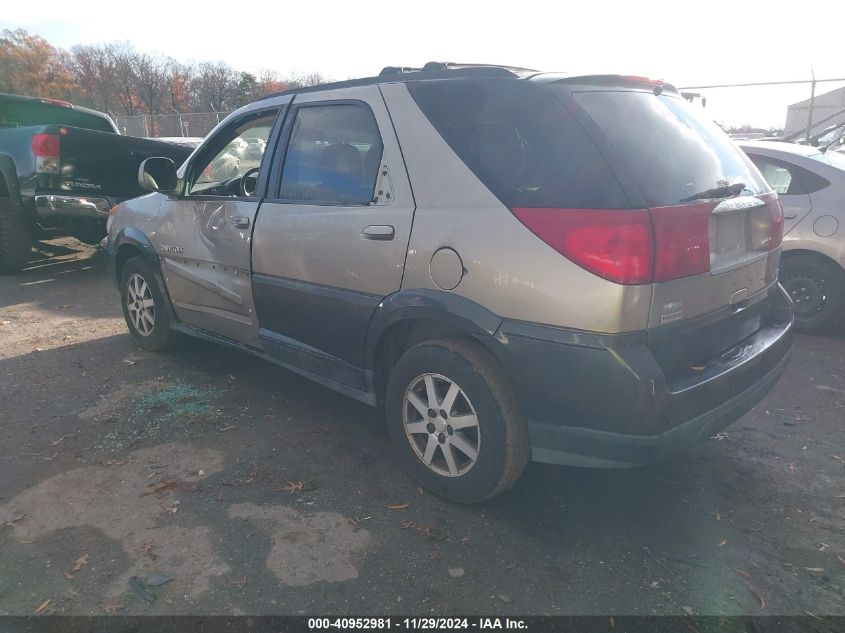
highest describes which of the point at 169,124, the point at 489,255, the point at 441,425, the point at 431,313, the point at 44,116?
the point at 169,124

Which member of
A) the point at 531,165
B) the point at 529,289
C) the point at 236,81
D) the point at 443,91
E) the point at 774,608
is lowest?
the point at 774,608

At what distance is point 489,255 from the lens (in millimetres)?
2553

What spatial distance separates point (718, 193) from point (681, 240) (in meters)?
0.41

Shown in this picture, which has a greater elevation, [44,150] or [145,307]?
[44,150]

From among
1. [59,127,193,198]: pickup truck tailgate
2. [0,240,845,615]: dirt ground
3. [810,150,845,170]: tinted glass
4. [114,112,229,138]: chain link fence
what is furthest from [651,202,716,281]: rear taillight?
[114,112,229,138]: chain link fence

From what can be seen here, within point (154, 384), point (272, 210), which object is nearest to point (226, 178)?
point (272, 210)

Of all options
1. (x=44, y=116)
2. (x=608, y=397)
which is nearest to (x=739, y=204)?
(x=608, y=397)

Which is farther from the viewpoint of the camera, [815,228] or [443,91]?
[815,228]

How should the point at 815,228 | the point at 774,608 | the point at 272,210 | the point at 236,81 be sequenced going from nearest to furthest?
the point at 774,608, the point at 272,210, the point at 815,228, the point at 236,81

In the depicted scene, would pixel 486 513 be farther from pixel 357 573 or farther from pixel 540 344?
pixel 540 344

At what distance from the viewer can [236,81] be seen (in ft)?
194

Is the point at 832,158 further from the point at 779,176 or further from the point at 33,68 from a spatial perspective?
the point at 33,68

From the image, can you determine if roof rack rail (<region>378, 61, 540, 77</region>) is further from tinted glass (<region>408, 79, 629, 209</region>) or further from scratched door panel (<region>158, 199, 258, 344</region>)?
scratched door panel (<region>158, 199, 258, 344</region>)

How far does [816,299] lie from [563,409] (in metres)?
4.20
